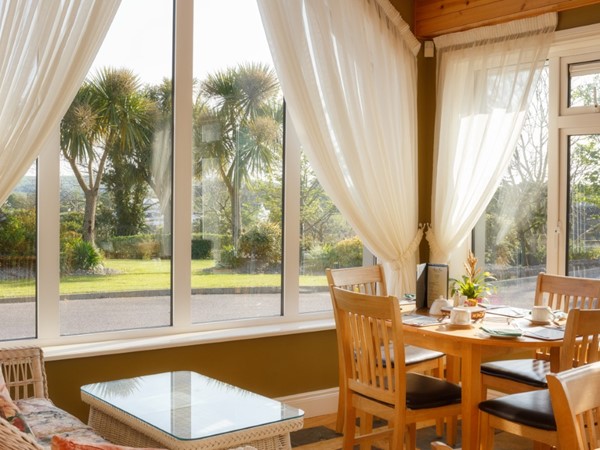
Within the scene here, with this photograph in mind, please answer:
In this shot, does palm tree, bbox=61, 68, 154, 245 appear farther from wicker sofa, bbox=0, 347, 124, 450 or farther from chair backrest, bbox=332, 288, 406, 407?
chair backrest, bbox=332, 288, 406, 407

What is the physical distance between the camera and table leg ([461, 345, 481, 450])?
11.1 ft

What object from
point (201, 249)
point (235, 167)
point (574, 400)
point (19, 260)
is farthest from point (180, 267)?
point (574, 400)

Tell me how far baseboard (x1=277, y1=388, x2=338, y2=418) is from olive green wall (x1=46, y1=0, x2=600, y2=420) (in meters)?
0.04

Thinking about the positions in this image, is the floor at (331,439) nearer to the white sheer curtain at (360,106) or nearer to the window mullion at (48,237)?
the white sheer curtain at (360,106)

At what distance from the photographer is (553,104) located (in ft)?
15.7

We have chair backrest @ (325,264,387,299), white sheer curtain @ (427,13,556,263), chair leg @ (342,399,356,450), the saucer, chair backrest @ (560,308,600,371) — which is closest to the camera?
chair backrest @ (560,308,600,371)

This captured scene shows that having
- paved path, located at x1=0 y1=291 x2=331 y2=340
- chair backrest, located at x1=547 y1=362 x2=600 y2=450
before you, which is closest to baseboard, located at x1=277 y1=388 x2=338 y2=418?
paved path, located at x1=0 y1=291 x2=331 y2=340

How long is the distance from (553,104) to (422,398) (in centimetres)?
233

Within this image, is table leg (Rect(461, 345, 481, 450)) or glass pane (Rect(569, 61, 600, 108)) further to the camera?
glass pane (Rect(569, 61, 600, 108))

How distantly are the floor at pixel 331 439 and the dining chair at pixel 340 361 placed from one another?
0.08 m

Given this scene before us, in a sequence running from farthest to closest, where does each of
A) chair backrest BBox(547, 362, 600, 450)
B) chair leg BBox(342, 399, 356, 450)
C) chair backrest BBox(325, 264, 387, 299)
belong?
chair backrest BBox(325, 264, 387, 299), chair leg BBox(342, 399, 356, 450), chair backrest BBox(547, 362, 600, 450)

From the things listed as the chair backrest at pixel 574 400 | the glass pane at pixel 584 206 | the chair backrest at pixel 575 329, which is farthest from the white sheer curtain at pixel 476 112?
the chair backrest at pixel 574 400

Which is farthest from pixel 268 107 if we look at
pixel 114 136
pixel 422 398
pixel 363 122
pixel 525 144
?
pixel 422 398

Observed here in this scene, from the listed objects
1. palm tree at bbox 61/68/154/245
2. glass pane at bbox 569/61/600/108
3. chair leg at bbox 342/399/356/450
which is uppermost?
glass pane at bbox 569/61/600/108
